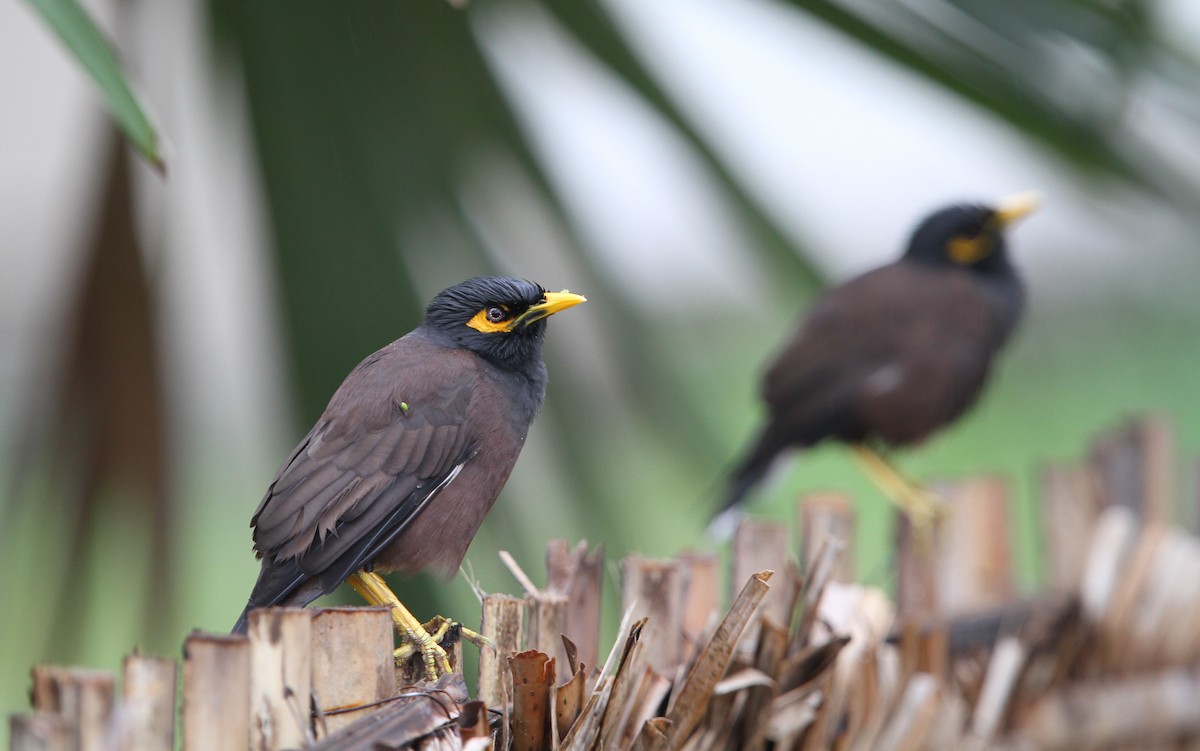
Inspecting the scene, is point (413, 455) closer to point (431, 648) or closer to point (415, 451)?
point (415, 451)

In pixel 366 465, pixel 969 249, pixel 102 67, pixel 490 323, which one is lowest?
pixel 366 465

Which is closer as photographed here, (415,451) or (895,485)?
(415,451)

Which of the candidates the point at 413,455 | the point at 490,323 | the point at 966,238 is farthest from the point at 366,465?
the point at 966,238

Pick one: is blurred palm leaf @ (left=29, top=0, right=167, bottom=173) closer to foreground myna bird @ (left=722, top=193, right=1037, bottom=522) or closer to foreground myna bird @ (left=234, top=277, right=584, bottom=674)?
foreground myna bird @ (left=234, top=277, right=584, bottom=674)

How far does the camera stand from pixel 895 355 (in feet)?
12.5

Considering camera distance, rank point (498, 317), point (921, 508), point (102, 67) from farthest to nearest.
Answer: point (921, 508), point (498, 317), point (102, 67)

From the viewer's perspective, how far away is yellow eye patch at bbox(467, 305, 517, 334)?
5.60 feet

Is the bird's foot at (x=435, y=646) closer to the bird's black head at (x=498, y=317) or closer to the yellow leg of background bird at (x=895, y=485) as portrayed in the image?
the bird's black head at (x=498, y=317)

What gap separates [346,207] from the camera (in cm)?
219

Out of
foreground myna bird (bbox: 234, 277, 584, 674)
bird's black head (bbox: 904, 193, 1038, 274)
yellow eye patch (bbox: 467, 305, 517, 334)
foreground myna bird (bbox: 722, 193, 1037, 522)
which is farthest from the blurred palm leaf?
bird's black head (bbox: 904, 193, 1038, 274)

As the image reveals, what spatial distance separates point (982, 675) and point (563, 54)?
1.38m

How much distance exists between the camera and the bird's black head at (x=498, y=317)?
167 centimetres

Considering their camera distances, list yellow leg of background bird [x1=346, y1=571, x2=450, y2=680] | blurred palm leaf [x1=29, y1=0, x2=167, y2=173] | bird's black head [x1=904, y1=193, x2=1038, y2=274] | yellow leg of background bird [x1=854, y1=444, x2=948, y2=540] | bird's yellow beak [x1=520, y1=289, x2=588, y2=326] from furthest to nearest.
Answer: bird's black head [x1=904, y1=193, x2=1038, y2=274] → yellow leg of background bird [x1=854, y1=444, x2=948, y2=540] → bird's yellow beak [x1=520, y1=289, x2=588, y2=326] → yellow leg of background bird [x1=346, y1=571, x2=450, y2=680] → blurred palm leaf [x1=29, y1=0, x2=167, y2=173]

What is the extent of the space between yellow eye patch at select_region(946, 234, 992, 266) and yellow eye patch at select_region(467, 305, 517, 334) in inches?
99.4
